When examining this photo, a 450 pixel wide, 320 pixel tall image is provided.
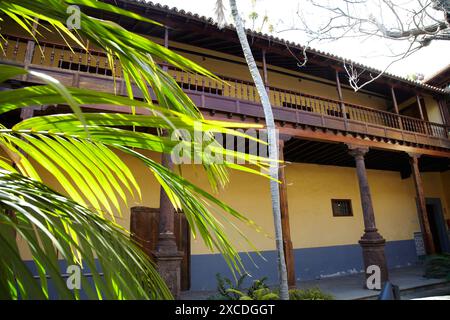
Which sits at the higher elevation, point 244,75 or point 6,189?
point 244,75

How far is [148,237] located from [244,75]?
5904 millimetres

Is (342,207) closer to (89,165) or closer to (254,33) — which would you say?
(254,33)

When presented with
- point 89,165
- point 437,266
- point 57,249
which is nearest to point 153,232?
point 89,165

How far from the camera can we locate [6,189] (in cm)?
58

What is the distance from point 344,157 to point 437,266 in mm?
4201

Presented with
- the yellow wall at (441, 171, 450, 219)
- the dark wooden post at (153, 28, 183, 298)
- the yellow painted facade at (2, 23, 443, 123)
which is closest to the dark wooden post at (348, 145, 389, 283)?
the yellow painted facade at (2, 23, 443, 123)

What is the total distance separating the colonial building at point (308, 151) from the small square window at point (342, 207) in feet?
0.16

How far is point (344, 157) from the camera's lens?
414 inches

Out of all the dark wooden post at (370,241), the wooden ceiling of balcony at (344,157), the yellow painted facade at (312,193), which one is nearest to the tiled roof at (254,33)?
the yellow painted facade at (312,193)

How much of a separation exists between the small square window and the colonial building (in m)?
0.05

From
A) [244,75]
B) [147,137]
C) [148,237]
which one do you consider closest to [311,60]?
[244,75]
